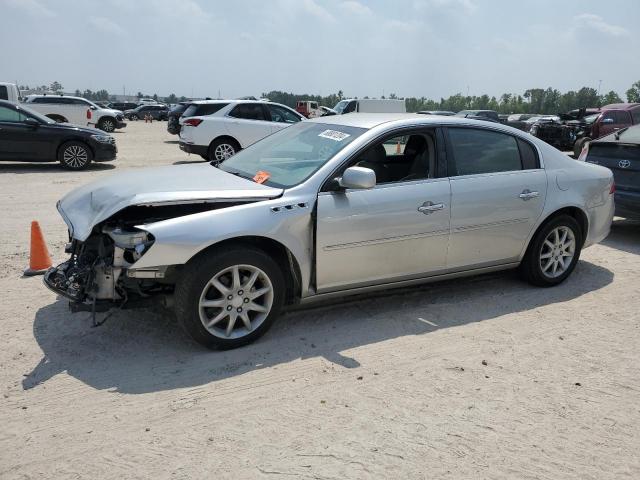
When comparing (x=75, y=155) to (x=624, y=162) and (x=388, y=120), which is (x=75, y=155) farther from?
(x=624, y=162)

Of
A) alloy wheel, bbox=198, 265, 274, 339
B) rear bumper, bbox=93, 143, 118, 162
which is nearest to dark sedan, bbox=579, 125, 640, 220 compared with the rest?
alloy wheel, bbox=198, 265, 274, 339

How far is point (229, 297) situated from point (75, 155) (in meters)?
10.5

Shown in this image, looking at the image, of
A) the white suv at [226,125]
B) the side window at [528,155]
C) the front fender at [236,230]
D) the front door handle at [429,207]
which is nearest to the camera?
the front fender at [236,230]

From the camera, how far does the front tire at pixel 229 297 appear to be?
148 inches

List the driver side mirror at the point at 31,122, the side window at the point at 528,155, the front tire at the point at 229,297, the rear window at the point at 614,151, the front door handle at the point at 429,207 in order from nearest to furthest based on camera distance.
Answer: the front tire at the point at 229,297, the front door handle at the point at 429,207, the side window at the point at 528,155, the rear window at the point at 614,151, the driver side mirror at the point at 31,122

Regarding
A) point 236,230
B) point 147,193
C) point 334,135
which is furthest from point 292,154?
point 147,193

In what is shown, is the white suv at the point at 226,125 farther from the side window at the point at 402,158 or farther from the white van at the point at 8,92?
the side window at the point at 402,158

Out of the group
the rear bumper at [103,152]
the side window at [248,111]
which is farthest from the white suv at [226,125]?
the rear bumper at [103,152]

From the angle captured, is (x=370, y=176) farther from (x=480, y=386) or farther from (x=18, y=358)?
(x=18, y=358)

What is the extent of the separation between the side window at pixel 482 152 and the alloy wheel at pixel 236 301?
1.92 m

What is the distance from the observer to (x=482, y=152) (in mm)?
5023

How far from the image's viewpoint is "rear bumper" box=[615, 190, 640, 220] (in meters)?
7.28

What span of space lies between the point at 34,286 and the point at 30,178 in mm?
7351

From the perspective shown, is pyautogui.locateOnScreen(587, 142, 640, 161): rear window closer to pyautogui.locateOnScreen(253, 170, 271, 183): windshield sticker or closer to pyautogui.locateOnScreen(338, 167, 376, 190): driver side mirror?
pyautogui.locateOnScreen(338, 167, 376, 190): driver side mirror
